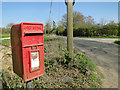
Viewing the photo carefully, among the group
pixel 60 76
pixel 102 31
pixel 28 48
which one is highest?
pixel 102 31

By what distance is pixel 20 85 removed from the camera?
251 cm

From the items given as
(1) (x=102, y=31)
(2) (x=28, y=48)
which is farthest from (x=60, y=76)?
(1) (x=102, y=31)

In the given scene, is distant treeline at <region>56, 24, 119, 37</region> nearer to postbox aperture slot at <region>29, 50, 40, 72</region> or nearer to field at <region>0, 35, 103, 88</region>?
field at <region>0, 35, 103, 88</region>

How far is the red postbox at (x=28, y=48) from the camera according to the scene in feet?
4.37

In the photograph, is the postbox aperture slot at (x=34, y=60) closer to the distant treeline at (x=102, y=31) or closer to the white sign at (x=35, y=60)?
the white sign at (x=35, y=60)

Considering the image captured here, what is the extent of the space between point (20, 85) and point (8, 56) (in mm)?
1844

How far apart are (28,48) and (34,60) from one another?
18cm

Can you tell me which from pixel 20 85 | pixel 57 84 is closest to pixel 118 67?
pixel 57 84

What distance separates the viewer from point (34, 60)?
1.43 metres

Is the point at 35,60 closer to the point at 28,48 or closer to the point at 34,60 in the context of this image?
the point at 34,60

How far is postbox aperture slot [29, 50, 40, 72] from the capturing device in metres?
1.40

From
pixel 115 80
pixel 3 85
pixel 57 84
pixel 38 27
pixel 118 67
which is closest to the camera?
pixel 38 27

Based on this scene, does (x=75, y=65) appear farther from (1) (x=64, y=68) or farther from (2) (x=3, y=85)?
(2) (x=3, y=85)

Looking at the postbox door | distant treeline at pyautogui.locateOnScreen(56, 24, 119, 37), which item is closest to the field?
the postbox door
